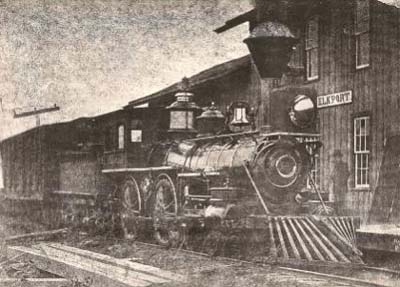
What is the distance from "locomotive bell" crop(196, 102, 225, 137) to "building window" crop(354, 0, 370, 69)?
154cm

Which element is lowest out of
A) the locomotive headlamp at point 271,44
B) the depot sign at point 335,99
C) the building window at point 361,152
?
the building window at point 361,152

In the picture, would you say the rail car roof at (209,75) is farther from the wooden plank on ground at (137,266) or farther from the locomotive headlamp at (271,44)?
the wooden plank on ground at (137,266)

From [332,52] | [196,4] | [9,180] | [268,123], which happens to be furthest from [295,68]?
[9,180]

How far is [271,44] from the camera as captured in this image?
14.7 ft

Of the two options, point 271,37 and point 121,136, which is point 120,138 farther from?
point 271,37

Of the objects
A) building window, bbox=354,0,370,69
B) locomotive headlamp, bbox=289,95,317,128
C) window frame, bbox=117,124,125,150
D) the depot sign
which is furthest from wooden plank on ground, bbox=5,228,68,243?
building window, bbox=354,0,370,69

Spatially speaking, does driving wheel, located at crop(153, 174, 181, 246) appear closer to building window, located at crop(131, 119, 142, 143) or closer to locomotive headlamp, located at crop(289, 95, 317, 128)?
building window, located at crop(131, 119, 142, 143)

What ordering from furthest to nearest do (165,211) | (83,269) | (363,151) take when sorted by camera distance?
(165,211) < (363,151) < (83,269)

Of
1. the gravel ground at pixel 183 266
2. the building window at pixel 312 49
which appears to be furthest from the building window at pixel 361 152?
the gravel ground at pixel 183 266

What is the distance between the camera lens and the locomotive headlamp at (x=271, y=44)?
4426 mm

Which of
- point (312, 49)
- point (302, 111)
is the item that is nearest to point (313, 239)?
point (302, 111)

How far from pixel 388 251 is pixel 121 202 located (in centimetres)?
355

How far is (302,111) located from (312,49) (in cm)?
127

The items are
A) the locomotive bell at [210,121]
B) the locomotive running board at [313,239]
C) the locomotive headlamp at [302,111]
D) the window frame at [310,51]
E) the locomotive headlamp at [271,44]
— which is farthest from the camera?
the locomotive bell at [210,121]
